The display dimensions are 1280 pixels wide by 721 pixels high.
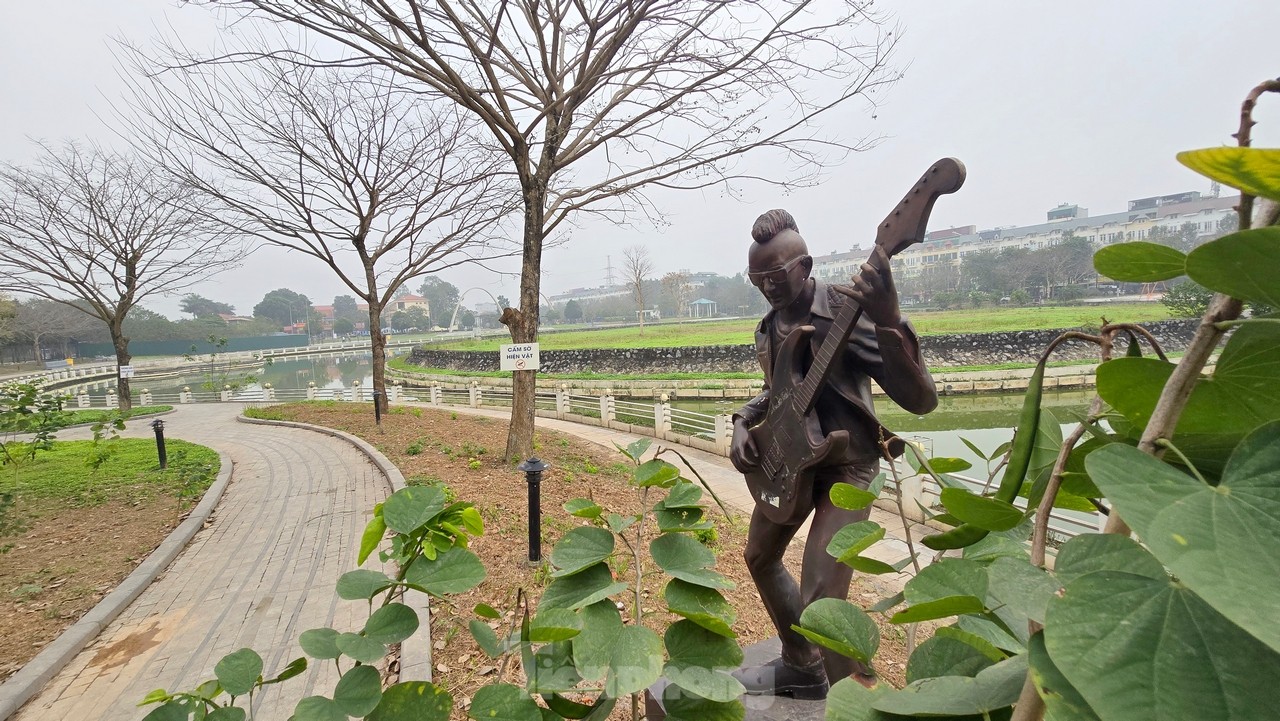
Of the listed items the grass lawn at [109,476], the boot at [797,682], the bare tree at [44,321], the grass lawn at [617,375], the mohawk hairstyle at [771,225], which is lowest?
the grass lawn at [109,476]

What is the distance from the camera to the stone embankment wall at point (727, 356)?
19.7m

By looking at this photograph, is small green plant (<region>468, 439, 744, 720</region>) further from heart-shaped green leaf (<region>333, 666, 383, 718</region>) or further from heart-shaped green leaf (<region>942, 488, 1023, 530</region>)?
heart-shaped green leaf (<region>942, 488, 1023, 530</region>)

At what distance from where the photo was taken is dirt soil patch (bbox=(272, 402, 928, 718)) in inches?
127

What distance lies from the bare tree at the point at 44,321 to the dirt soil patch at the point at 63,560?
25668 mm

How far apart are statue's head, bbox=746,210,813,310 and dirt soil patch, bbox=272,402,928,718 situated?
0.88 meters

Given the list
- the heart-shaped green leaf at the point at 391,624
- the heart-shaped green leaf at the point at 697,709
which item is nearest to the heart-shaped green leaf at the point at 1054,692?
the heart-shaped green leaf at the point at 697,709

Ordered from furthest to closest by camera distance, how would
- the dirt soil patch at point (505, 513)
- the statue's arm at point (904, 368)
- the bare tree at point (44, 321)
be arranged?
the bare tree at point (44, 321)
the dirt soil patch at point (505, 513)
the statue's arm at point (904, 368)

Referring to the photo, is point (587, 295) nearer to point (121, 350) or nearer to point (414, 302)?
point (414, 302)

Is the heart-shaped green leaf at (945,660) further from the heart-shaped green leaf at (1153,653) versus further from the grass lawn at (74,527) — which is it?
the grass lawn at (74,527)

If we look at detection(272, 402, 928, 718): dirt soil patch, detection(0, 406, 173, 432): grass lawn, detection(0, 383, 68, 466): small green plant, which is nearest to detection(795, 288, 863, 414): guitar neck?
detection(272, 402, 928, 718): dirt soil patch

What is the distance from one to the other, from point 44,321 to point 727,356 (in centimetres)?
3361

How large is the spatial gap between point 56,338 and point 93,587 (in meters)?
39.1

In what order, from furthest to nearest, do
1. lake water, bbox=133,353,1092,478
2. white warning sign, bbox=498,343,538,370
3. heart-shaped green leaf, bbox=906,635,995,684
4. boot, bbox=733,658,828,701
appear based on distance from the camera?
lake water, bbox=133,353,1092,478
white warning sign, bbox=498,343,538,370
boot, bbox=733,658,828,701
heart-shaped green leaf, bbox=906,635,995,684

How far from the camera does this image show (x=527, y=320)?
6.40 metres
